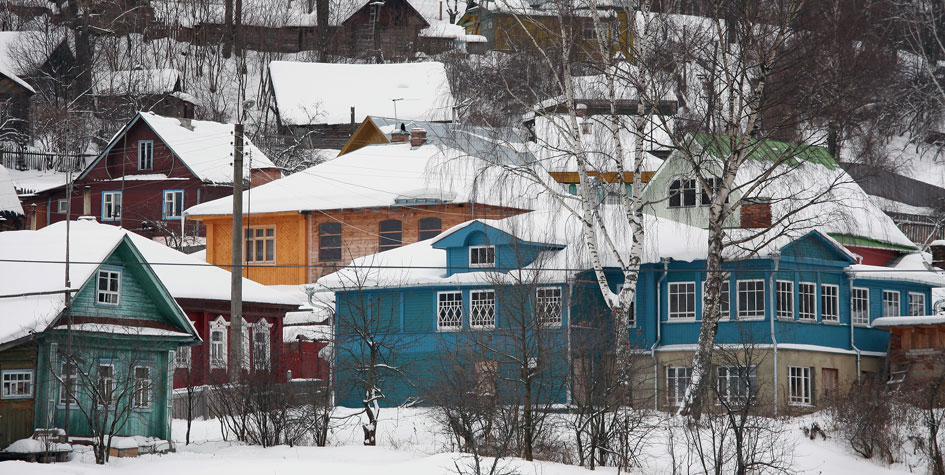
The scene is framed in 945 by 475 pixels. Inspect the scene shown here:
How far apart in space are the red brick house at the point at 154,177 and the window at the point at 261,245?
7952 millimetres

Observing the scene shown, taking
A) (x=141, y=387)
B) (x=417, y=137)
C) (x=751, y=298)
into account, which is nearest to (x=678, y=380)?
(x=751, y=298)

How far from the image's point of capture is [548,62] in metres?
25.7

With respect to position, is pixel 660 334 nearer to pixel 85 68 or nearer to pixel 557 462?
pixel 557 462

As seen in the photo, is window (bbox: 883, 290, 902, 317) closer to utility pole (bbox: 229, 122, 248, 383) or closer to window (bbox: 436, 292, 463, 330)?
window (bbox: 436, 292, 463, 330)

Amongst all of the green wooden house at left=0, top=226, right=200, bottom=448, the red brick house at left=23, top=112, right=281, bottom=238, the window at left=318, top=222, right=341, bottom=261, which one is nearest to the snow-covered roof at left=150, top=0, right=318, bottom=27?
the red brick house at left=23, top=112, right=281, bottom=238

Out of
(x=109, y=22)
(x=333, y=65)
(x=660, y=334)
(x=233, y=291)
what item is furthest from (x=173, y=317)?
(x=109, y=22)

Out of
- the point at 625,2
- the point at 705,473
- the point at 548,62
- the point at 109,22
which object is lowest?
the point at 705,473

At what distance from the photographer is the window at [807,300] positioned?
29406 mm

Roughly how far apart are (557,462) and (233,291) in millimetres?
10449

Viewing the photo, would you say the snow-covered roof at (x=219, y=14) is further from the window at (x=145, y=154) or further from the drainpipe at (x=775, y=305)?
the drainpipe at (x=775, y=305)

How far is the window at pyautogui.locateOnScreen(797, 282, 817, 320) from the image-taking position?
29.4 metres

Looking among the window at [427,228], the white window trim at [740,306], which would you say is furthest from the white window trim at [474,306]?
the window at [427,228]

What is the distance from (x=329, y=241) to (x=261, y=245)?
9.42 ft

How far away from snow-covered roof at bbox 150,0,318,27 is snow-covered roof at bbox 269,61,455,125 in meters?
17.3
